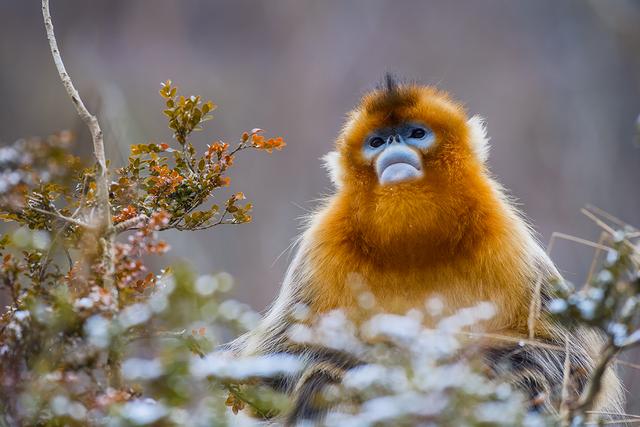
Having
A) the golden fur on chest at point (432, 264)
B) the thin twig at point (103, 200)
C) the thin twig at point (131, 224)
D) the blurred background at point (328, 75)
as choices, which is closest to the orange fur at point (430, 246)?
the golden fur on chest at point (432, 264)

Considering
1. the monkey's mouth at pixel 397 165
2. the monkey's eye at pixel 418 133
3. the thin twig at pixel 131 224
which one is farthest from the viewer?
the monkey's eye at pixel 418 133

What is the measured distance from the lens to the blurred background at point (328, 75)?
9.98m

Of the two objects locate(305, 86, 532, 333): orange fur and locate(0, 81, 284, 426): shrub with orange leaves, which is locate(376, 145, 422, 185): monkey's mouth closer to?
locate(305, 86, 532, 333): orange fur

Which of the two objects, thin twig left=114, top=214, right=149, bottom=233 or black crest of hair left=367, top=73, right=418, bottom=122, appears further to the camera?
black crest of hair left=367, top=73, right=418, bottom=122

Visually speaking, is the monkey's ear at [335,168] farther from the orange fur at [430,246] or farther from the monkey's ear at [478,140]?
the monkey's ear at [478,140]

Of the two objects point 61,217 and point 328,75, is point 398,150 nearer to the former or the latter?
point 61,217

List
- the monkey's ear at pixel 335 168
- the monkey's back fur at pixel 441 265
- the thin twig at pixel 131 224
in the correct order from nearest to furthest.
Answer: the thin twig at pixel 131 224 < the monkey's back fur at pixel 441 265 < the monkey's ear at pixel 335 168

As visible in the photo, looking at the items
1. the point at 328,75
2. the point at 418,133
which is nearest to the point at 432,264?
the point at 418,133

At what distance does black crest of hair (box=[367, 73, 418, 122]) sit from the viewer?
10.0 ft

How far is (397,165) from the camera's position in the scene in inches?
111

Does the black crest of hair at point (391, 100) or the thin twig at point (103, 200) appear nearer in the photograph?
the thin twig at point (103, 200)

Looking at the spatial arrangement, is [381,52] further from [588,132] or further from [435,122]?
[435,122]

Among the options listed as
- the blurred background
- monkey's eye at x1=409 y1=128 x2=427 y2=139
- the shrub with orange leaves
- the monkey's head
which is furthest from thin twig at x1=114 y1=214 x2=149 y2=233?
the blurred background

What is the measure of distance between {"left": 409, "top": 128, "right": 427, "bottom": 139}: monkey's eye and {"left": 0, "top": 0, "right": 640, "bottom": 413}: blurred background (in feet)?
22.8
